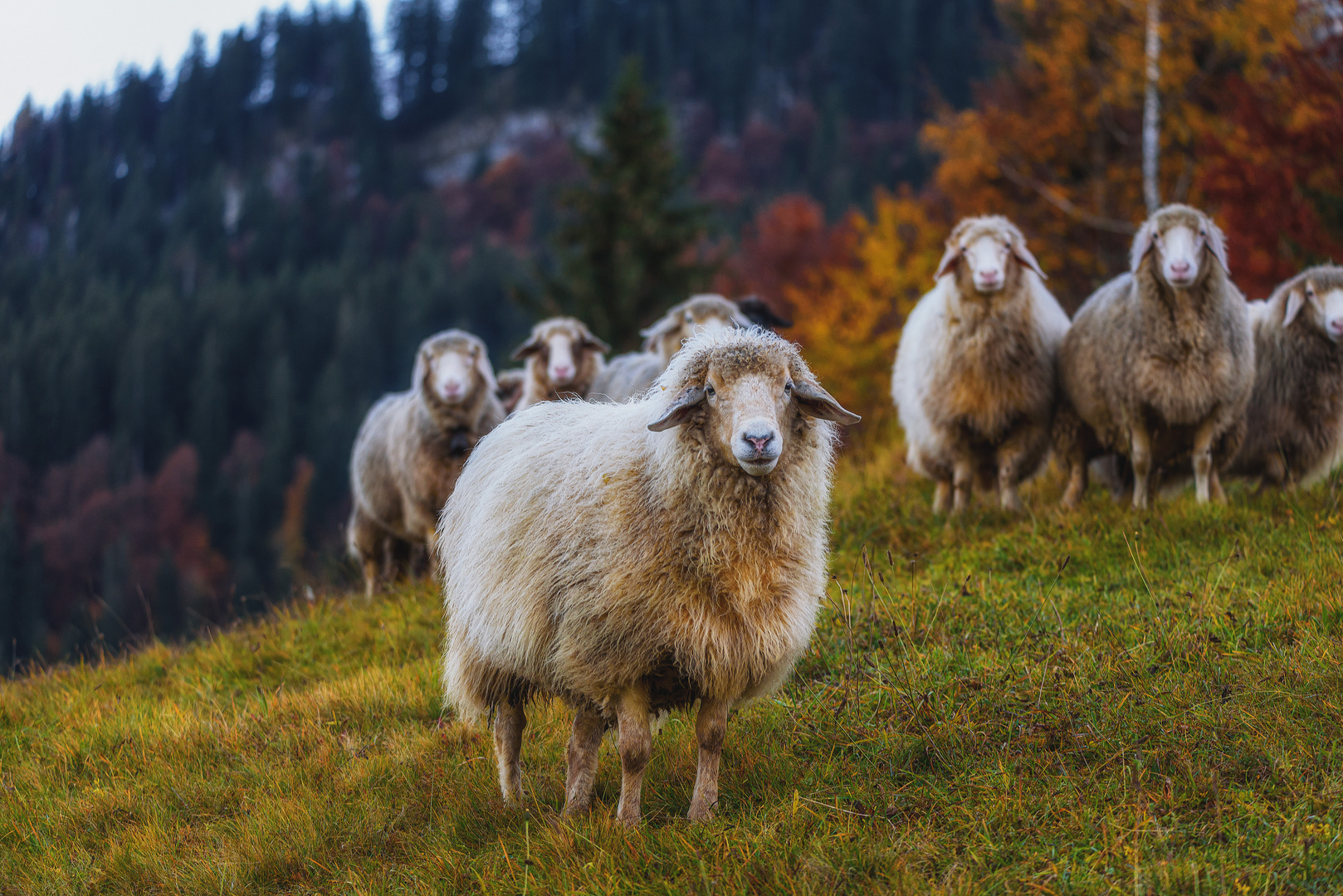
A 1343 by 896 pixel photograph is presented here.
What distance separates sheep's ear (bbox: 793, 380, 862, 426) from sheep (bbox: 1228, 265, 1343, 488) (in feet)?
16.0

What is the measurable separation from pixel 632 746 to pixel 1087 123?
60.1 feet

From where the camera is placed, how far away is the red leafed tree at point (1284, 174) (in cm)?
1059

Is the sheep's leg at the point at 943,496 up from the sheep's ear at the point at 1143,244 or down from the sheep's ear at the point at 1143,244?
down

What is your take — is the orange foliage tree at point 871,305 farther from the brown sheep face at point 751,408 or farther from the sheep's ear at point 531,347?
the brown sheep face at point 751,408

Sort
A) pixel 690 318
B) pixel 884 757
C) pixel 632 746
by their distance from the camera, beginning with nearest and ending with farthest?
pixel 632 746 → pixel 884 757 → pixel 690 318

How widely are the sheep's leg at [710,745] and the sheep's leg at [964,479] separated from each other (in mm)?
4192

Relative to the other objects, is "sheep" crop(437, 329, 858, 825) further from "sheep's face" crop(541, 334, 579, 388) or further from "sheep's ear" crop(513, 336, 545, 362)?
"sheep's ear" crop(513, 336, 545, 362)

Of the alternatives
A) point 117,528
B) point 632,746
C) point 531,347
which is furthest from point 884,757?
point 117,528

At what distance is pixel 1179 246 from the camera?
6.27m

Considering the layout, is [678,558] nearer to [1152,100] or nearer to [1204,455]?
[1204,455]

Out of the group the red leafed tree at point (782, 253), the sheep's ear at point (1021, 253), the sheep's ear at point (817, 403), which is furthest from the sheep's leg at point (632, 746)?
the red leafed tree at point (782, 253)

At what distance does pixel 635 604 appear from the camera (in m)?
3.47

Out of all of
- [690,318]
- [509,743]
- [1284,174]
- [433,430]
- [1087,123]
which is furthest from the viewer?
[1087,123]

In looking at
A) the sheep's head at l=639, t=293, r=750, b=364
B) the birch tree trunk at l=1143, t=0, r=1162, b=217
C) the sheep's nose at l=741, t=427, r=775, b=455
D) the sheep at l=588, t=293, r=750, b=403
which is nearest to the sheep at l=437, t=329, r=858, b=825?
the sheep's nose at l=741, t=427, r=775, b=455
